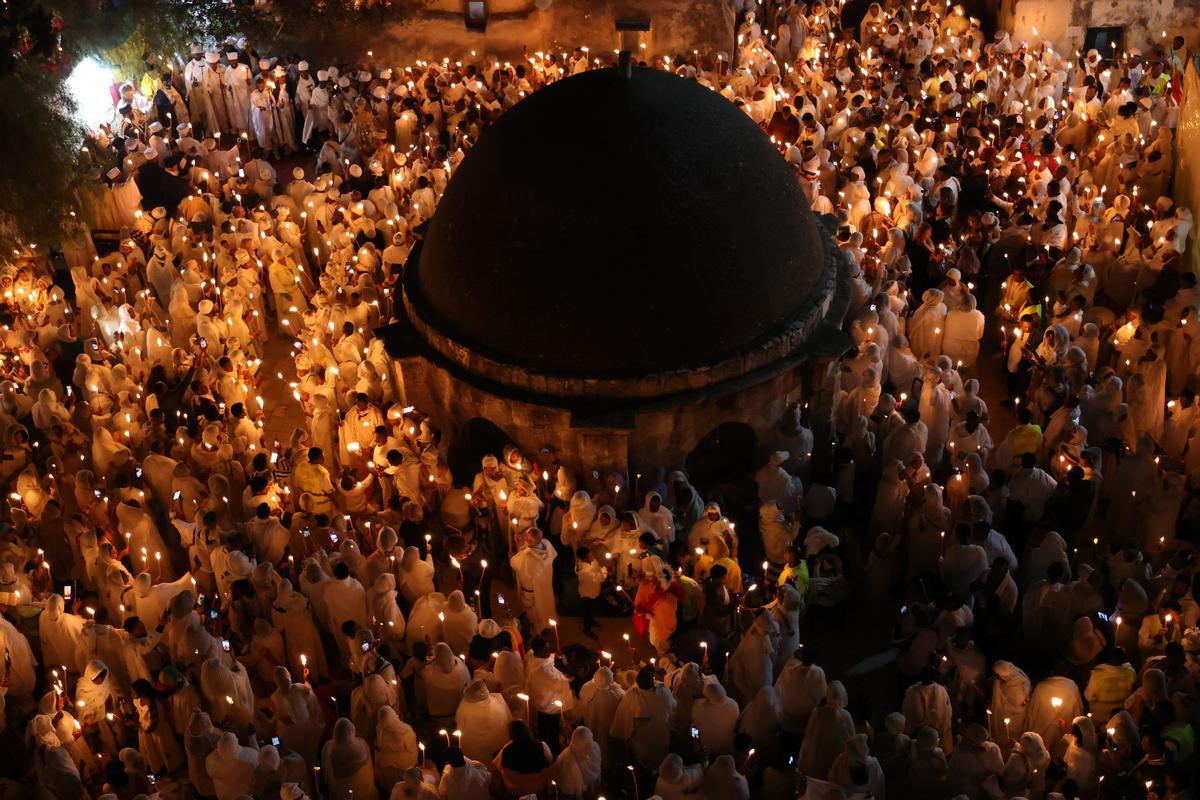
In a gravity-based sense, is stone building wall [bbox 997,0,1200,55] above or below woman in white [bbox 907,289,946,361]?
above

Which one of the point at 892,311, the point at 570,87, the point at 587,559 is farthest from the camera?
the point at 892,311

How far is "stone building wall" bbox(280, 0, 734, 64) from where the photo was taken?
24.5m

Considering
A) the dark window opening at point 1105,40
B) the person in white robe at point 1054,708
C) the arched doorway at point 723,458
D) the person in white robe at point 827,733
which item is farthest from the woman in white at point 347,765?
the dark window opening at point 1105,40

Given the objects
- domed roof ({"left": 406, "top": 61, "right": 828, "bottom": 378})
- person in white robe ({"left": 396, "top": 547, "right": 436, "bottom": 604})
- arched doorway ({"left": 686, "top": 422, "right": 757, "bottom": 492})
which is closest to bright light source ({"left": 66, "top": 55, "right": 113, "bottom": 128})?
domed roof ({"left": 406, "top": 61, "right": 828, "bottom": 378})

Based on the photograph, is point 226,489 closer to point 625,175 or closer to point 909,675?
point 625,175

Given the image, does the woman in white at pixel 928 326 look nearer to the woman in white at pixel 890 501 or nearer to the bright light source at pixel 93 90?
the woman in white at pixel 890 501

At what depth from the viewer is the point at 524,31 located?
81.1ft

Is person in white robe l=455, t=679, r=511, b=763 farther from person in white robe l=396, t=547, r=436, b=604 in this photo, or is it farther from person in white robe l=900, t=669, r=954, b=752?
person in white robe l=900, t=669, r=954, b=752

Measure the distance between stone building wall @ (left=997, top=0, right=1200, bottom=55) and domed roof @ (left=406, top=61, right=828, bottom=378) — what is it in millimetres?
12460

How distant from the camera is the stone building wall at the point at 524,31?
24531mm

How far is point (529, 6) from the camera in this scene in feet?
80.8

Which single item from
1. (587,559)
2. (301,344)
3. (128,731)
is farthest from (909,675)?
(301,344)

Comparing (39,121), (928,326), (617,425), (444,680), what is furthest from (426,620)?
(39,121)

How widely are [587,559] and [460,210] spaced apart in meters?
4.52
